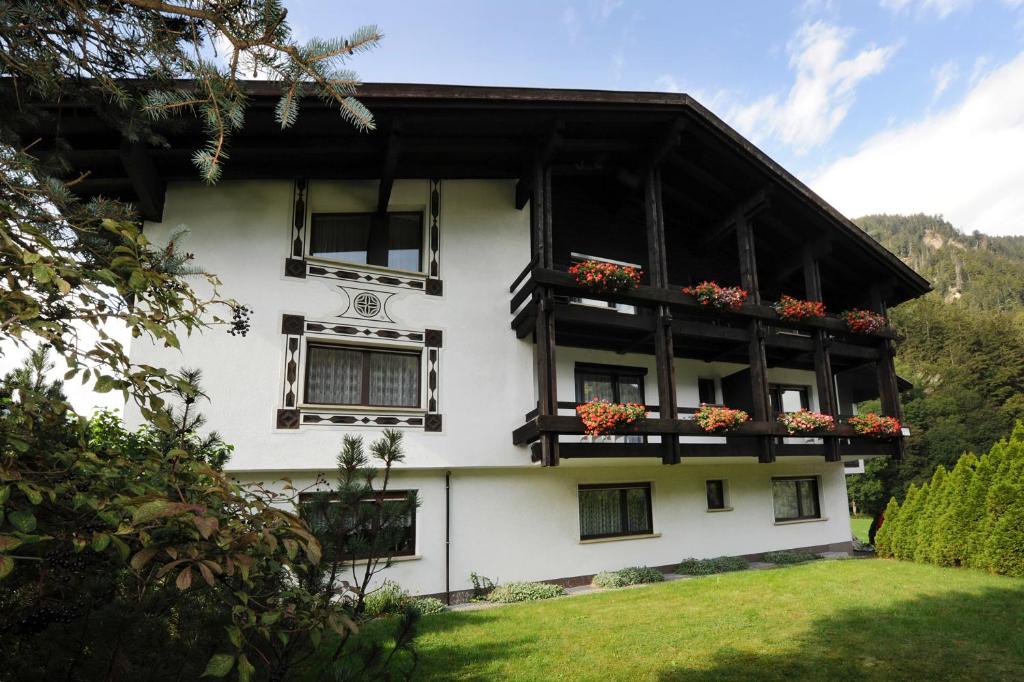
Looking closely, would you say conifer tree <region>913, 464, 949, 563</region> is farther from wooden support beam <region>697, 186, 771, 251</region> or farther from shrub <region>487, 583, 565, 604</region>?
shrub <region>487, 583, 565, 604</region>

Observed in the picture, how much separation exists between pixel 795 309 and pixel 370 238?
9.41 metres

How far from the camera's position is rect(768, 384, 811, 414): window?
54.0ft

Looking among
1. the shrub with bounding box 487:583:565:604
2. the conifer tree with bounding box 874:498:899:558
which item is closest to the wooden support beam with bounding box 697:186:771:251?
the conifer tree with bounding box 874:498:899:558

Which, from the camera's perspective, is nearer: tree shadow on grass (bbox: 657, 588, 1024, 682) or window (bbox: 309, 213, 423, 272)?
tree shadow on grass (bbox: 657, 588, 1024, 682)

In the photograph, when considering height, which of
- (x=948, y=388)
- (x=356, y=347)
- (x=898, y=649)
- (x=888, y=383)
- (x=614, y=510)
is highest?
(x=948, y=388)

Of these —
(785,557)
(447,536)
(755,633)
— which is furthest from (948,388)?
(755,633)

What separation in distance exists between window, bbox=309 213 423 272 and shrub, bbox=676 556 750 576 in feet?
27.8

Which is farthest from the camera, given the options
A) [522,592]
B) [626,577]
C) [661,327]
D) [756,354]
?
[756,354]

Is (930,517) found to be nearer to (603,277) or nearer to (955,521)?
(955,521)

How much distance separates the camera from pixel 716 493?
14.6 meters

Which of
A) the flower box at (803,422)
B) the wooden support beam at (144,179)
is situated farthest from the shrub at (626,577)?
the wooden support beam at (144,179)

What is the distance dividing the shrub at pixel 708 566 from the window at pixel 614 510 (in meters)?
1.01

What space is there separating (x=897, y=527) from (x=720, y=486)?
3707mm

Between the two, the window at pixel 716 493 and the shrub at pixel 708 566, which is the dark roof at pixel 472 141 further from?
the shrub at pixel 708 566
